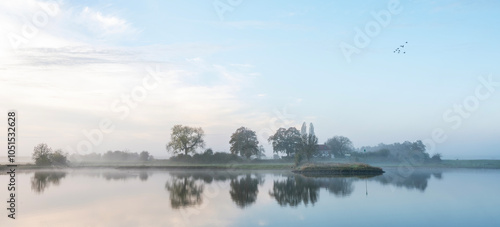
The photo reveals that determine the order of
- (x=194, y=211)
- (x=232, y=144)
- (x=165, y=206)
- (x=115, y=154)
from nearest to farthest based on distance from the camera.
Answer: (x=194, y=211)
(x=165, y=206)
(x=232, y=144)
(x=115, y=154)

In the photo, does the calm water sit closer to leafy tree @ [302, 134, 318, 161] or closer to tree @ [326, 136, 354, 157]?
leafy tree @ [302, 134, 318, 161]

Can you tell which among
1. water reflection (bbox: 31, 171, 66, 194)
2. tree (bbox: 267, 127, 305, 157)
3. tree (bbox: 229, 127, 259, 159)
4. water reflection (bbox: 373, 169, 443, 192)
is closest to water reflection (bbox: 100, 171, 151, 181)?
water reflection (bbox: 31, 171, 66, 194)

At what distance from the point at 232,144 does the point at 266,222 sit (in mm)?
70289

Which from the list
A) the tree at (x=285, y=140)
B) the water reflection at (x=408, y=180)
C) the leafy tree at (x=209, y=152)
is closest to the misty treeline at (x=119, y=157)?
the leafy tree at (x=209, y=152)

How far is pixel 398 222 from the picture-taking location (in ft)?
56.2

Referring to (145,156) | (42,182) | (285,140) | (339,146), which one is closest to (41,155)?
(145,156)

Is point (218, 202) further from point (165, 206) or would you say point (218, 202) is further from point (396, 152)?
point (396, 152)

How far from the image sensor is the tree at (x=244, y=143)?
85.5 meters

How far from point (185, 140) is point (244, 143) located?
530 inches

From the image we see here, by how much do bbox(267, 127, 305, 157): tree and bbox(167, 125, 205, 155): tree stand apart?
18978 mm

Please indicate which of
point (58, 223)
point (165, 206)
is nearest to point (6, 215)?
point (58, 223)

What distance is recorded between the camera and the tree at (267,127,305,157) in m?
93.0

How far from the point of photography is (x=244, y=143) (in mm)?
85562

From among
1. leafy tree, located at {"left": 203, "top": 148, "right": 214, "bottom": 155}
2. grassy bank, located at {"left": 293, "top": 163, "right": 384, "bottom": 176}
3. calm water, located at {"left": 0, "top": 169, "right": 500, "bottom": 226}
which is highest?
leafy tree, located at {"left": 203, "top": 148, "right": 214, "bottom": 155}
